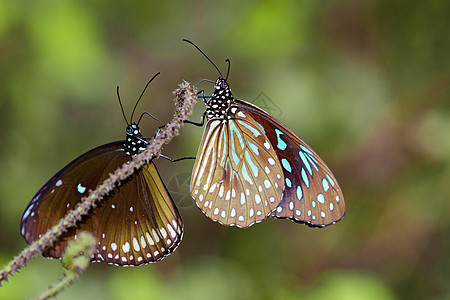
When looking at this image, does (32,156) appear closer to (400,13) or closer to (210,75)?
(210,75)

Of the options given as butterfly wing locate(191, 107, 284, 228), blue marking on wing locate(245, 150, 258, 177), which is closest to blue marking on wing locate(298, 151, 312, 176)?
butterfly wing locate(191, 107, 284, 228)

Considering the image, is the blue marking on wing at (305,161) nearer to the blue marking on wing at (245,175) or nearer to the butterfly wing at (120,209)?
the blue marking on wing at (245,175)

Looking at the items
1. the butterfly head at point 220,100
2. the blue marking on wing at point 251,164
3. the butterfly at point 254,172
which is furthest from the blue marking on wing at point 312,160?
the butterfly head at point 220,100

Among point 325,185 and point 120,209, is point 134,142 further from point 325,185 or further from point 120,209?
point 325,185

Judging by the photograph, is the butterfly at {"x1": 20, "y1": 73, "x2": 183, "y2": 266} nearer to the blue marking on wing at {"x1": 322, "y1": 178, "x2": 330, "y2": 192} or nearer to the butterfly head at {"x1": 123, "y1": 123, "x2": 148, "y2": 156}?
the butterfly head at {"x1": 123, "y1": 123, "x2": 148, "y2": 156}

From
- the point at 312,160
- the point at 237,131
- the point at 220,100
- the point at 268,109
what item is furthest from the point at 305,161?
the point at 268,109

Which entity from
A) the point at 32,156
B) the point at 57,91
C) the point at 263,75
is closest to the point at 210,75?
the point at 263,75
